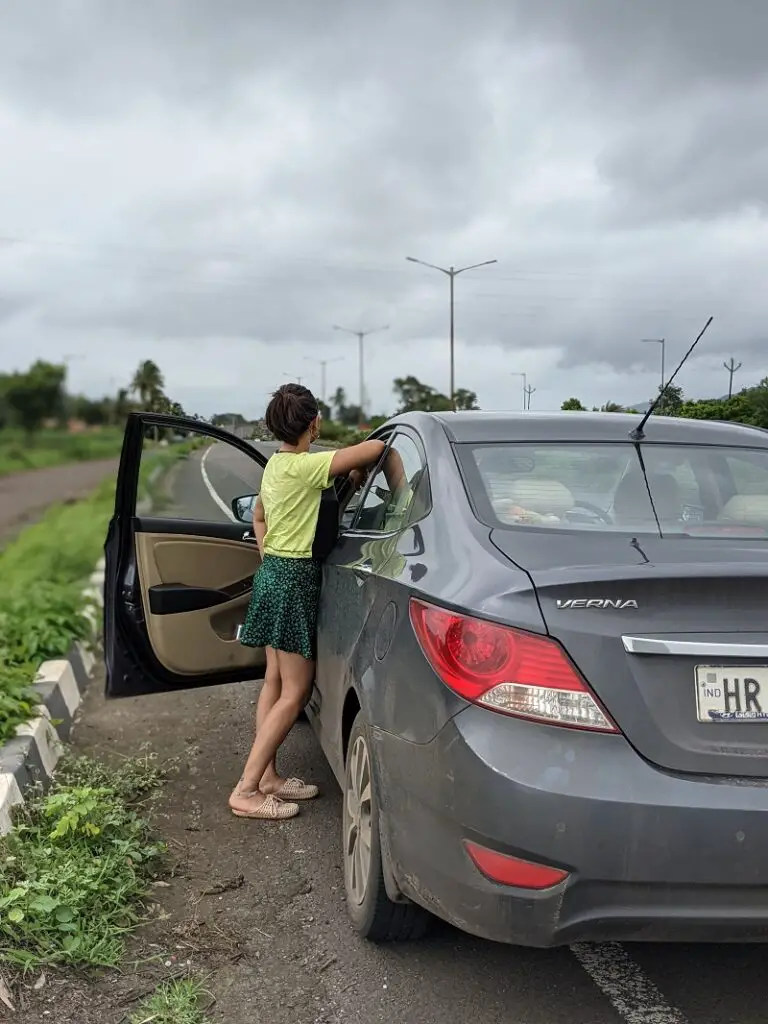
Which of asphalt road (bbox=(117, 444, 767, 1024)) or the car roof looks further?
the car roof

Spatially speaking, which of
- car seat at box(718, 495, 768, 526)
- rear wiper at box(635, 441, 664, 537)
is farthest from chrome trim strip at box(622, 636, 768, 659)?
car seat at box(718, 495, 768, 526)

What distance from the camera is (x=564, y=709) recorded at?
2158 mm

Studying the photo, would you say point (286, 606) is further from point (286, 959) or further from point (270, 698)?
point (286, 959)

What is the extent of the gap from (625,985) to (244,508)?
9.25ft

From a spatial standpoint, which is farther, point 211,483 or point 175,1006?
point 211,483

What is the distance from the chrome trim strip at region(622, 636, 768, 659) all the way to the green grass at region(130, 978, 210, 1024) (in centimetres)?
158

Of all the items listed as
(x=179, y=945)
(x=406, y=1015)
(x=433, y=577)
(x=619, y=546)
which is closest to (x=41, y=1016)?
(x=179, y=945)

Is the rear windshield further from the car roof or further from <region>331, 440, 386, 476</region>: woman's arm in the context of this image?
<region>331, 440, 386, 476</region>: woman's arm

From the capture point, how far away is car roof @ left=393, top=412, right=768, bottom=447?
10.4 ft

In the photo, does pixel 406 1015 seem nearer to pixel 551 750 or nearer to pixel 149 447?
pixel 551 750

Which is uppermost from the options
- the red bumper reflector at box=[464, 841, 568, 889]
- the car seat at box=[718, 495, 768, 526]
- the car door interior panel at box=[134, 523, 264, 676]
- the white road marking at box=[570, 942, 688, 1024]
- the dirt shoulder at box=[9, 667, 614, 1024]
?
the car seat at box=[718, 495, 768, 526]

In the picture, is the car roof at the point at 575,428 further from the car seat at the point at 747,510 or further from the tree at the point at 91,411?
the tree at the point at 91,411

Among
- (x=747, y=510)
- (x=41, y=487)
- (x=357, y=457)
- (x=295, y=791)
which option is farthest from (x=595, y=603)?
(x=41, y=487)

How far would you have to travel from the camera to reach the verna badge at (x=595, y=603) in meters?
2.19
